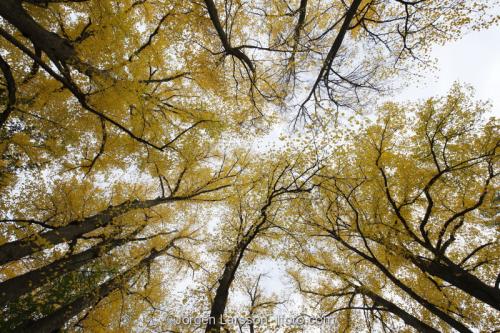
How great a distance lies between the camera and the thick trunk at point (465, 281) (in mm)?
4597

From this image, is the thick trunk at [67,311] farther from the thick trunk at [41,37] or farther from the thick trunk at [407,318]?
the thick trunk at [407,318]

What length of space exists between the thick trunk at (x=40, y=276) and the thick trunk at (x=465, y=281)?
25.9 feet

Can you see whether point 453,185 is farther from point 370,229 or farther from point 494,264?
point 370,229

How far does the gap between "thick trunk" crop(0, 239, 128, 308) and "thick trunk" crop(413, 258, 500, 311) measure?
7901mm

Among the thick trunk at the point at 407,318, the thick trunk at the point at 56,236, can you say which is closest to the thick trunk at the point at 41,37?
the thick trunk at the point at 56,236

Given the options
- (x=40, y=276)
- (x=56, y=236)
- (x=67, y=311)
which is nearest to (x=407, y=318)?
(x=67, y=311)

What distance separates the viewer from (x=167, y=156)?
26.5 feet

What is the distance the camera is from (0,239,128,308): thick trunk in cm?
496

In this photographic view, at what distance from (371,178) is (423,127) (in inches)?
66.6

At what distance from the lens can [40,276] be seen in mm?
5539

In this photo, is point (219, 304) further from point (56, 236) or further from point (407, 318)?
point (56, 236)

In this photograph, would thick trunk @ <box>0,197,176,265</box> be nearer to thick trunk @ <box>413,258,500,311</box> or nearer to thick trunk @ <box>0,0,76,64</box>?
thick trunk @ <box>0,0,76,64</box>

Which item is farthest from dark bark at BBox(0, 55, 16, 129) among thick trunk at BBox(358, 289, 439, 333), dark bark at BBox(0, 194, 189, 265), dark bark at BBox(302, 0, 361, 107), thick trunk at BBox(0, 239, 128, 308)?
thick trunk at BBox(358, 289, 439, 333)

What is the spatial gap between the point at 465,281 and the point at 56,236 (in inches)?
322
